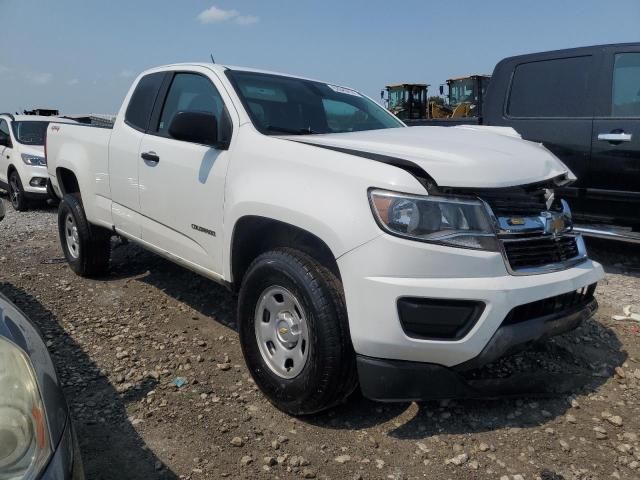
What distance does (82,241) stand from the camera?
5.02 metres

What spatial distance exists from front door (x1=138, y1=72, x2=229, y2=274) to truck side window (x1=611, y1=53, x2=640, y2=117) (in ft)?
12.1

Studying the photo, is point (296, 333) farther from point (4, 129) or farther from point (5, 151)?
point (4, 129)

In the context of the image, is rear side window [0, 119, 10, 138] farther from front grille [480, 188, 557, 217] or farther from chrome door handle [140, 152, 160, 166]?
front grille [480, 188, 557, 217]

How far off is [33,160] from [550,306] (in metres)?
9.49

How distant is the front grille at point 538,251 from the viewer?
8.16 feet

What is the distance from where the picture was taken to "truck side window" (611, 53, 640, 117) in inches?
197

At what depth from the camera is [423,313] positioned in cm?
235

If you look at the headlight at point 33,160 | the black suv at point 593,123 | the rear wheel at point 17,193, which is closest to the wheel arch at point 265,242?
the black suv at point 593,123

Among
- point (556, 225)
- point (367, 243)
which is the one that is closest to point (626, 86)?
point (556, 225)

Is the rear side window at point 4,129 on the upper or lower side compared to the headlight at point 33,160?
upper

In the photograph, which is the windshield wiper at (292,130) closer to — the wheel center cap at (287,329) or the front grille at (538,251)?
the wheel center cap at (287,329)

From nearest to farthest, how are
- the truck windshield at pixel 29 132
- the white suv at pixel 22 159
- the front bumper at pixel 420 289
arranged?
the front bumper at pixel 420 289 → the white suv at pixel 22 159 → the truck windshield at pixel 29 132

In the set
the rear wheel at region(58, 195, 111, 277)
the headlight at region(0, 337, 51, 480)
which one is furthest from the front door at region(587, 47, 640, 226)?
the headlight at region(0, 337, 51, 480)

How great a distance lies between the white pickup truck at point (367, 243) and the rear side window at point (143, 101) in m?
0.72
